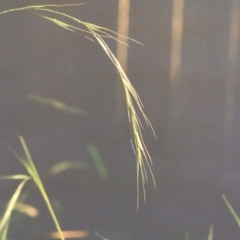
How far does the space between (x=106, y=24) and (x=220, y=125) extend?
1.33ft

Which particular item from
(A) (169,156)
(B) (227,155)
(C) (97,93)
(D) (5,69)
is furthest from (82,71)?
(B) (227,155)

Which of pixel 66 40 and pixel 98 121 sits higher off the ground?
pixel 66 40

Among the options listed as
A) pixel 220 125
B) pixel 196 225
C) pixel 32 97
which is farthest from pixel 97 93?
pixel 196 225

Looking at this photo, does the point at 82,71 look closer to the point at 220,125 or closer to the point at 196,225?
the point at 220,125

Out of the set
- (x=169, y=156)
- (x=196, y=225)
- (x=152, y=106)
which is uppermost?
(x=152, y=106)

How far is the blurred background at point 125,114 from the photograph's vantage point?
1180 millimetres

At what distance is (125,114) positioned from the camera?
3.98 ft

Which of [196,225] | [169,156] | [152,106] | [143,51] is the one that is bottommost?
[196,225]

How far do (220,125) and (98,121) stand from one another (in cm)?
33

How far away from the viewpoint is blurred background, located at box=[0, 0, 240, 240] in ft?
3.87

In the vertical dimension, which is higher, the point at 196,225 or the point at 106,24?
the point at 106,24

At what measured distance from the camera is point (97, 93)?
1.20m

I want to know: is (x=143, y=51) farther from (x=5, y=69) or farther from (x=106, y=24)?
(x=5, y=69)

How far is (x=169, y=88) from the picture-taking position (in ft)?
3.96
